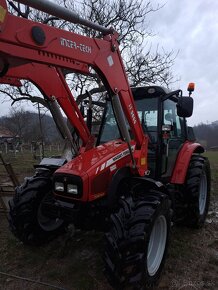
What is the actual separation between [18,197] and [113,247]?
177cm

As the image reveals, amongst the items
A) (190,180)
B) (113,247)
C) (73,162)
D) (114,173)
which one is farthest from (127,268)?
(190,180)

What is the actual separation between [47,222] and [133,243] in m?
1.89

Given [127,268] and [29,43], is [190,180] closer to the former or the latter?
[127,268]

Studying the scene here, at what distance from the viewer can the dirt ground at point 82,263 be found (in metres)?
3.72

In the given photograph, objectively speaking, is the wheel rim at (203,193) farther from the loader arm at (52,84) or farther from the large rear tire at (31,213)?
the large rear tire at (31,213)

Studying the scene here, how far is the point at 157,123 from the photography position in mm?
4746

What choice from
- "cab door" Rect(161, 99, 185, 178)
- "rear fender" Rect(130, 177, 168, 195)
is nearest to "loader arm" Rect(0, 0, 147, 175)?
"rear fender" Rect(130, 177, 168, 195)

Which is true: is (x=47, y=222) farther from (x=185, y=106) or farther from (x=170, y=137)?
(x=185, y=106)

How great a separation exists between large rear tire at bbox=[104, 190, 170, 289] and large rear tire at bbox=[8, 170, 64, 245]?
4.57 ft

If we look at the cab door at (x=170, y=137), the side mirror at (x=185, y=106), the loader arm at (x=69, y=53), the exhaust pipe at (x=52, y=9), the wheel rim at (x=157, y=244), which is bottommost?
the wheel rim at (x=157, y=244)

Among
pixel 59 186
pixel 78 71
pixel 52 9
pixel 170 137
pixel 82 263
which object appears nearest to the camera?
pixel 52 9

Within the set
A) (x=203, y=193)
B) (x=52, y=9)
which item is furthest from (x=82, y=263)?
(x=52, y=9)

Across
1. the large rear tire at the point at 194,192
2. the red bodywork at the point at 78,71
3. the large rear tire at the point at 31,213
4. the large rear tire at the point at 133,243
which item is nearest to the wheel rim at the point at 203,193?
the large rear tire at the point at 194,192

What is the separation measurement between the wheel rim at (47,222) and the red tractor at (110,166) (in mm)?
15
